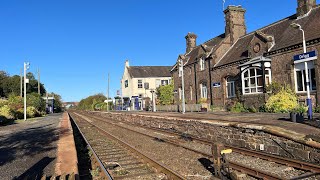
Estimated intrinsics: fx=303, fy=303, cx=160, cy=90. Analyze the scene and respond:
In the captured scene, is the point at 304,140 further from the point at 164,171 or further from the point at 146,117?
the point at 146,117

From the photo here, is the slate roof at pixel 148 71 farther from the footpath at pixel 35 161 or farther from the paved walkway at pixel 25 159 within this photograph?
the footpath at pixel 35 161

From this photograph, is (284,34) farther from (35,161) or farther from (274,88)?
(35,161)

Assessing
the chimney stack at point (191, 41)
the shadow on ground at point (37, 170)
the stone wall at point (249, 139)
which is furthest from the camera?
the chimney stack at point (191, 41)

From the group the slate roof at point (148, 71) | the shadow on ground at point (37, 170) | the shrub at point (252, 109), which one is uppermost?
the slate roof at point (148, 71)

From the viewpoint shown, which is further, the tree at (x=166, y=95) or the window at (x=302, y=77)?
the tree at (x=166, y=95)

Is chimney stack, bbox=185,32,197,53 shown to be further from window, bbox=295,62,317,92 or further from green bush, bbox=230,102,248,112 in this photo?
window, bbox=295,62,317,92

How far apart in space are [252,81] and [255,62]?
6.12 feet

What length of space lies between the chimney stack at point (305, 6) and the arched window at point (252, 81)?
6.17 m

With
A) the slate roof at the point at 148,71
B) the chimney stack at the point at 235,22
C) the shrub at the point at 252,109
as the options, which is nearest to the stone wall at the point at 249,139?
the shrub at the point at 252,109

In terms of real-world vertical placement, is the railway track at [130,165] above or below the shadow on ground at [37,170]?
below

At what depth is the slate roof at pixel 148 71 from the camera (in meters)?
68.2

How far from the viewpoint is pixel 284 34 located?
2630cm

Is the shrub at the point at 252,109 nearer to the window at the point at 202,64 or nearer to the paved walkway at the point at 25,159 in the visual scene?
the window at the point at 202,64

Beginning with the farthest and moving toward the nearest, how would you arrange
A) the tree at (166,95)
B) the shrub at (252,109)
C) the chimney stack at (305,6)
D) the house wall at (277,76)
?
the tree at (166,95) → the chimney stack at (305,6) → the shrub at (252,109) → the house wall at (277,76)
